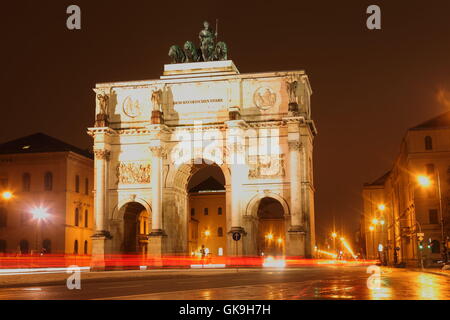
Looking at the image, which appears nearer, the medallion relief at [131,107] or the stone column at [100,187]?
the stone column at [100,187]

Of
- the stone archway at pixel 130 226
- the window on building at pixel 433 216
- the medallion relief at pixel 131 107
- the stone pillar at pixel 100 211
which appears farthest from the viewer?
the window on building at pixel 433 216

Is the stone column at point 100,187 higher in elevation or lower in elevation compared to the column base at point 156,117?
lower

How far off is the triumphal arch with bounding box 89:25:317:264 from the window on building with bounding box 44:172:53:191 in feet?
50.7

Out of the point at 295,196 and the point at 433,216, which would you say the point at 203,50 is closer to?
the point at 295,196

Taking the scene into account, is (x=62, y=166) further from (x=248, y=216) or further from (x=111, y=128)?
(x=248, y=216)

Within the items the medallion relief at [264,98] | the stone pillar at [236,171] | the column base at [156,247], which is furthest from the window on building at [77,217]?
the medallion relief at [264,98]

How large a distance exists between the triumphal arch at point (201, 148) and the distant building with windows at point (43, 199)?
46.3 ft

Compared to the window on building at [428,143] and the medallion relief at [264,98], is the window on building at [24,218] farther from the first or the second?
the window on building at [428,143]

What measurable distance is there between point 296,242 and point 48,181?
1112 inches

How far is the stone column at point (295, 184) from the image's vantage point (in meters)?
47.8

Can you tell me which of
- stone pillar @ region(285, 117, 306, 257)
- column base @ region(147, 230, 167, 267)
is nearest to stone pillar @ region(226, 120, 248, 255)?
stone pillar @ region(285, 117, 306, 257)

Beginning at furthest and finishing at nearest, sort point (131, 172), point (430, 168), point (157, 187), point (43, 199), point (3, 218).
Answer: point (3, 218) < point (43, 199) < point (430, 168) < point (131, 172) < point (157, 187)

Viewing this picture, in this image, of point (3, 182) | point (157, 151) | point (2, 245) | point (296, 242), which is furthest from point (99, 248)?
point (3, 182)

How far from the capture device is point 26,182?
6712cm
